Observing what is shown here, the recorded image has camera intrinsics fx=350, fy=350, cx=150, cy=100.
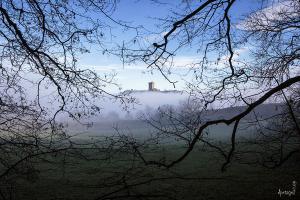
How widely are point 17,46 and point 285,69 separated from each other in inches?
238

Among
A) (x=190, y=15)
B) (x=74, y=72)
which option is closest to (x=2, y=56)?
(x=74, y=72)

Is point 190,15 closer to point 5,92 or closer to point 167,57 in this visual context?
point 167,57

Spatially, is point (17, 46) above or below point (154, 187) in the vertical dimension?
above

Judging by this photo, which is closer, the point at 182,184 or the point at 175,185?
the point at 175,185

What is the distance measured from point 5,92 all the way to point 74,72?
4.38 ft

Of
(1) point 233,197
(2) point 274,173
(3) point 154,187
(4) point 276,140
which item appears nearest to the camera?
(4) point 276,140

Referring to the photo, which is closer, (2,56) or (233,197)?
(2,56)

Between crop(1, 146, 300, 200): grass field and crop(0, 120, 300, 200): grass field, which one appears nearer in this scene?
crop(0, 120, 300, 200): grass field

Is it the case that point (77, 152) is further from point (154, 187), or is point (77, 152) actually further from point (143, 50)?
point (154, 187)

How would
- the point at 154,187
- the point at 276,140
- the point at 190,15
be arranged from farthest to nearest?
the point at 154,187 → the point at 276,140 → the point at 190,15

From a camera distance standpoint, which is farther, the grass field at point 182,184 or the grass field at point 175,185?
the grass field at point 182,184

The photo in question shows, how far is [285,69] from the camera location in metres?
8.45

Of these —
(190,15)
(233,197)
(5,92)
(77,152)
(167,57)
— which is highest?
(190,15)

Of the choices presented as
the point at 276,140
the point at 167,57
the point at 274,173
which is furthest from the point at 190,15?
the point at 274,173
